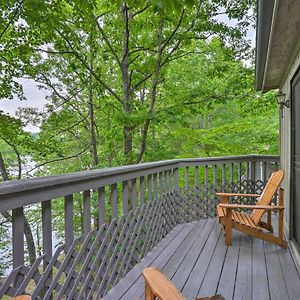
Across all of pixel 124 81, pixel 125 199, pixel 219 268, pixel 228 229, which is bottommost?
pixel 219 268

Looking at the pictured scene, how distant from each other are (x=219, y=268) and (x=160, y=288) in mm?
2340

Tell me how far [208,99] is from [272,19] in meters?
6.47

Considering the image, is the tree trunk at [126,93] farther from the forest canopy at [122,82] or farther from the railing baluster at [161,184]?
the railing baluster at [161,184]

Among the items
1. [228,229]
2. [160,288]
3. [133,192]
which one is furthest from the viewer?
[228,229]

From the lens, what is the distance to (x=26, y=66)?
852cm

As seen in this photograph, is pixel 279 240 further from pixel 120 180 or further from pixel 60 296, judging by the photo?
pixel 60 296

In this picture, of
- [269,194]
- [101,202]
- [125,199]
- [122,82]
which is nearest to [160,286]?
[101,202]

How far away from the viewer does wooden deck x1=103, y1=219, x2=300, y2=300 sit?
2.70 m

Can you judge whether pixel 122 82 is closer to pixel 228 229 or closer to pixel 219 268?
pixel 228 229

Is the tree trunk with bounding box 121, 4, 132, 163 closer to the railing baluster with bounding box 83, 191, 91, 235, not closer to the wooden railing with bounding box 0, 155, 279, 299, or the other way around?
the wooden railing with bounding box 0, 155, 279, 299

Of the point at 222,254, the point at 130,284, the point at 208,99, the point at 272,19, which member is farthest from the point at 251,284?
the point at 208,99

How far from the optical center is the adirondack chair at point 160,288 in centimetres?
106

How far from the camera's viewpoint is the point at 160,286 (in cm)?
116

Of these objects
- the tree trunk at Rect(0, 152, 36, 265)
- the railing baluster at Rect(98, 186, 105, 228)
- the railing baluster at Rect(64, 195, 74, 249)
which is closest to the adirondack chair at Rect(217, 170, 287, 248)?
the railing baluster at Rect(98, 186, 105, 228)
